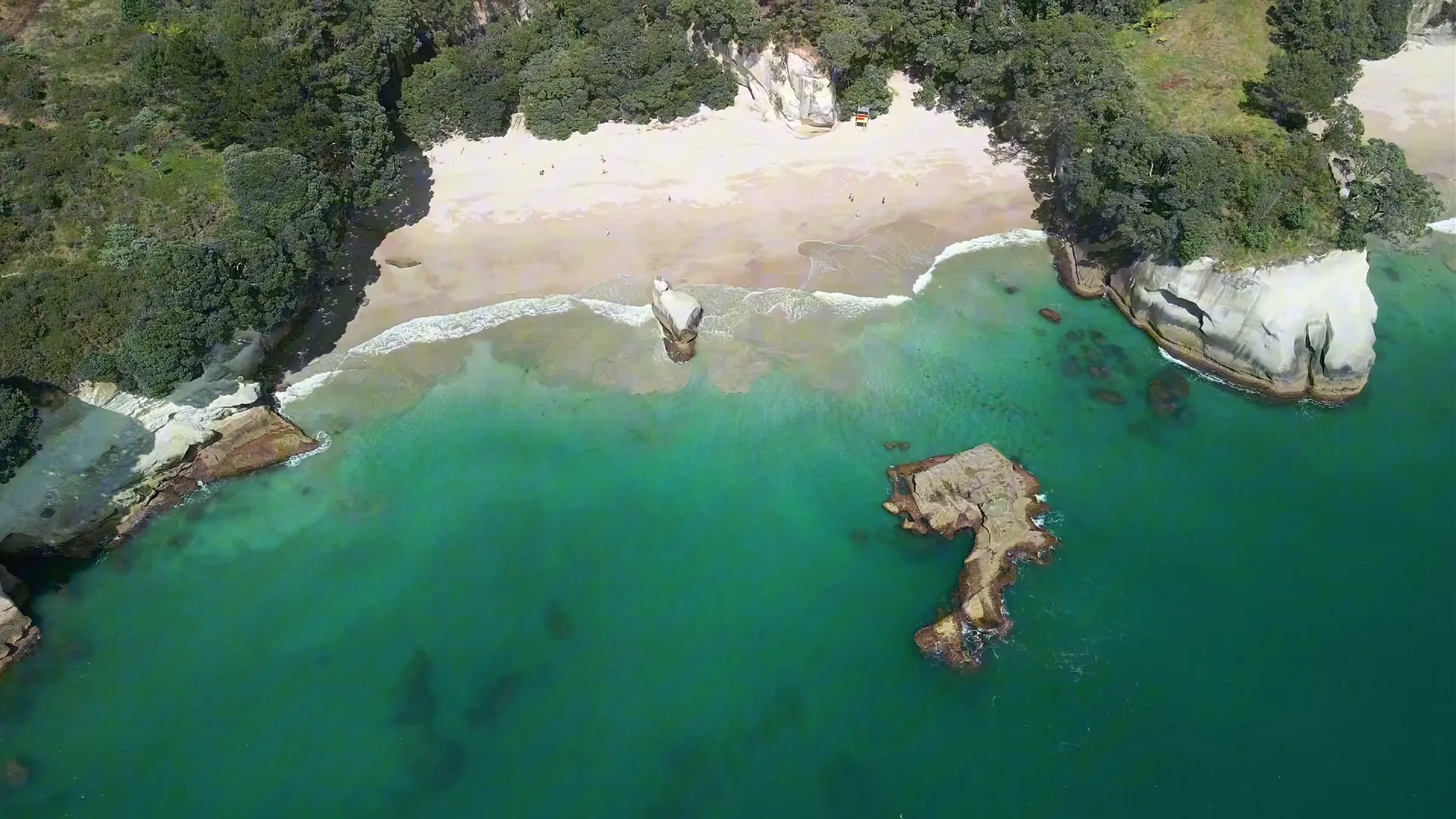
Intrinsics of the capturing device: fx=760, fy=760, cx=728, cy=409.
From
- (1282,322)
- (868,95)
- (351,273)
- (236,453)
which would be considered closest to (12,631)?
(236,453)

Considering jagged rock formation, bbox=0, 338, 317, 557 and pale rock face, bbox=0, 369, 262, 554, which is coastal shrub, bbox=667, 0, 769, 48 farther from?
pale rock face, bbox=0, 369, 262, 554

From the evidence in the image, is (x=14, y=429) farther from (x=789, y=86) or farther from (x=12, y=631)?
(x=789, y=86)

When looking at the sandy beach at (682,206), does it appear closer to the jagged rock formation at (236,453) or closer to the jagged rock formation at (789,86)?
the jagged rock formation at (789,86)

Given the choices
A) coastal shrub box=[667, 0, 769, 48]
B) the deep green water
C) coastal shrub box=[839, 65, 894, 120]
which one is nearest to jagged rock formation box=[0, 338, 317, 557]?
the deep green water

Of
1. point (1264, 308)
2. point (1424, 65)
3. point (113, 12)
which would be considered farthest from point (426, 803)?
point (1424, 65)

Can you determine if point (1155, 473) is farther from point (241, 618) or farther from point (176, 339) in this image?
point (176, 339)

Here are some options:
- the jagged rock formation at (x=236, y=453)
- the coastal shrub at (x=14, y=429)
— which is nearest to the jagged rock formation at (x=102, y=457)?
the jagged rock formation at (x=236, y=453)
